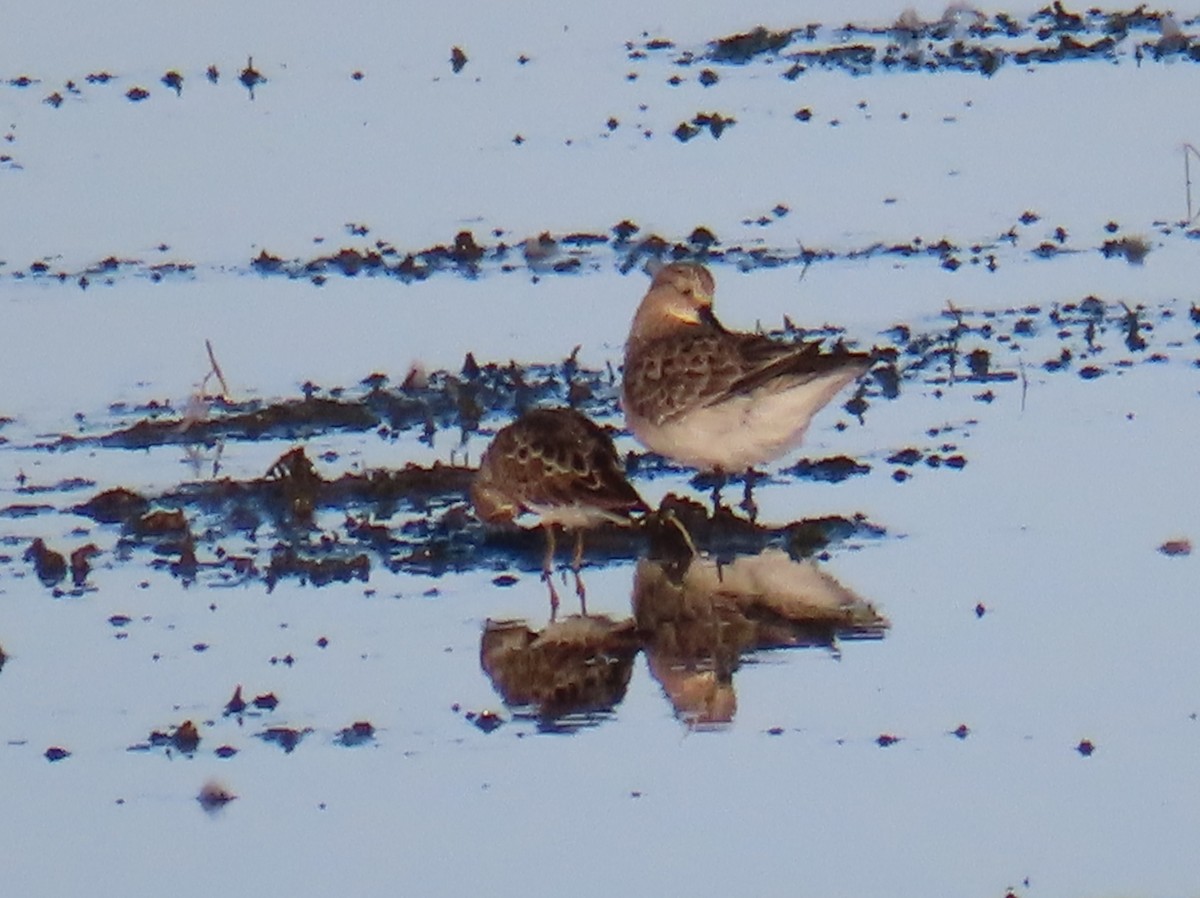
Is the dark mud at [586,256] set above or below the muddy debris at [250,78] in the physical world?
above

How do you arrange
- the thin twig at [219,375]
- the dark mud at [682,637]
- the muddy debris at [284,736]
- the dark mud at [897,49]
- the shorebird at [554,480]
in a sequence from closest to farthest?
the muddy debris at [284,736] → the dark mud at [682,637] → the shorebird at [554,480] → the thin twig at [219,375] → the dark mud at [897,49]

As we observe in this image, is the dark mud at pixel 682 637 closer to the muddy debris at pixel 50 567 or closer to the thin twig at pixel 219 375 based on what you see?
the muddy debris at pixel 50 567

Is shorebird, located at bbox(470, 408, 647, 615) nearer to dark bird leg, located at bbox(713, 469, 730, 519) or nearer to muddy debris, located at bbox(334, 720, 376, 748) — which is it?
dark bird leg, located at bbox(713, 469, 730, 519)

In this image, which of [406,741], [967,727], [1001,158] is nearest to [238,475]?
[406,741]

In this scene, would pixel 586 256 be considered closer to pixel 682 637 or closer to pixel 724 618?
pixel 724 618

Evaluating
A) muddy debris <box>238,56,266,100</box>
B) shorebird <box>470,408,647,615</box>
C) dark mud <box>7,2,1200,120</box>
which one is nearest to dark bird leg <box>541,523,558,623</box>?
shorebird <box>470,408,647,615</box>

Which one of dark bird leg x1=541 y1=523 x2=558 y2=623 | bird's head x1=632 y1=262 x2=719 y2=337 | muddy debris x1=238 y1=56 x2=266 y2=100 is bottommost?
muddy debris x1=238 y1=56 x2=266 y2=100

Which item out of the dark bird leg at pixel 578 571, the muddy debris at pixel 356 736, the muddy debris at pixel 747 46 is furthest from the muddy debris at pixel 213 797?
the muddy debris at pixel 747 46
